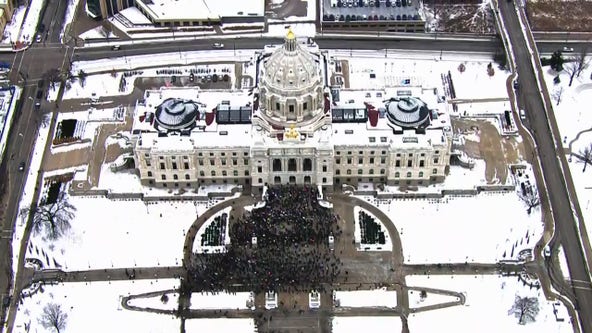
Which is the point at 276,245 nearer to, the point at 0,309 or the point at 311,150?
the point at 311,150

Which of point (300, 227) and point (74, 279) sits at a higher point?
point (300, 227)

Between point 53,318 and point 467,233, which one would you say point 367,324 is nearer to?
point 467,233

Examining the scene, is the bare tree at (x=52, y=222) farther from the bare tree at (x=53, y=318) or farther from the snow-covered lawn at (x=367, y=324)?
the snow-covered lawn at (x=367, y=324)

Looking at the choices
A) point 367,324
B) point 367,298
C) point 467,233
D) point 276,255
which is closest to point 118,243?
point 276,255

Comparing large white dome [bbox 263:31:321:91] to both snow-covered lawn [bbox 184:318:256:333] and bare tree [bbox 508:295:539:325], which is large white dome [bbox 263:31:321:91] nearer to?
snow-covered lawn [bbox 184:318:256:333]

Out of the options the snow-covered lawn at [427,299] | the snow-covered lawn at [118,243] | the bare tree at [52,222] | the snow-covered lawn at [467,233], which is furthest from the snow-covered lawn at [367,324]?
the bare tree at [52,222]

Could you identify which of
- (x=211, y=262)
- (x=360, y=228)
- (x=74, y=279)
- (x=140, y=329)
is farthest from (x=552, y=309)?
(x=74, y=279)
